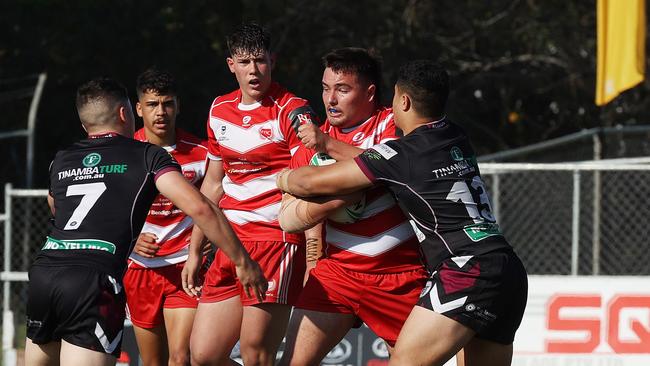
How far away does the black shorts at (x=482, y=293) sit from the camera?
5.81m

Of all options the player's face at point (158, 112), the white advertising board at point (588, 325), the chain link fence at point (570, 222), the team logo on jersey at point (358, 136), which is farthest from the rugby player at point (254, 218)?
the chain link fence at point (570, 222)

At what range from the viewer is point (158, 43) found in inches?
690

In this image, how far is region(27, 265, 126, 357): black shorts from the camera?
5945mm

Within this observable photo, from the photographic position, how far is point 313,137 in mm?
6098

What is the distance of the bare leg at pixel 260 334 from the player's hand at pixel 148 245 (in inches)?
48.0

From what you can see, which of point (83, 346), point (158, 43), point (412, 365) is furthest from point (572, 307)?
point (158, 43)

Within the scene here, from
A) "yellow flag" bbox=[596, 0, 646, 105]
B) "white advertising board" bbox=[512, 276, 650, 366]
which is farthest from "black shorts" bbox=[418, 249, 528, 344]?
"yellow flag" bbox=[596, 0, 646, 105]

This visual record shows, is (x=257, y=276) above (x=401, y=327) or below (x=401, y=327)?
above

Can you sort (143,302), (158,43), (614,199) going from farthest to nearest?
(158,43) < (614,199) < (143,302)

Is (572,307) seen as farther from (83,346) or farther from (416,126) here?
(83,346)

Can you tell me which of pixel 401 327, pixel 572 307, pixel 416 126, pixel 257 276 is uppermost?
pixel 416 126

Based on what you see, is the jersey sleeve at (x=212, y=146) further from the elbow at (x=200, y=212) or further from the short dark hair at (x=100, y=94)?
the elbow at (x=200, y=212)

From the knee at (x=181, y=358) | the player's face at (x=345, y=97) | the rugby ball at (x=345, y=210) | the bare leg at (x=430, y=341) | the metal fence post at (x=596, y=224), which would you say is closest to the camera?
the bare leg at (x=430, y=341)

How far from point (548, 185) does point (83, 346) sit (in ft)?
23.1
